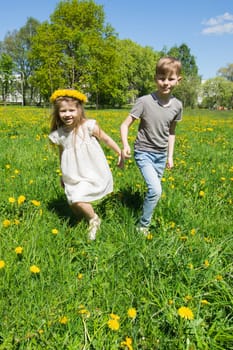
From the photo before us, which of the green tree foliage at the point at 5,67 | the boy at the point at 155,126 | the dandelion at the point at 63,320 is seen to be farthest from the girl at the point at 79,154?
the green tree foliage at the point at 5,67

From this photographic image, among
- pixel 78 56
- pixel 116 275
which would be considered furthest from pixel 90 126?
pixel 78 56

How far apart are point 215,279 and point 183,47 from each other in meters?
101

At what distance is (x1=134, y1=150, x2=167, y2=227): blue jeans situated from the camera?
298 cm

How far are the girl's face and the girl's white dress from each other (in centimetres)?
11

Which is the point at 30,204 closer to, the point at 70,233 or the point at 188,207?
the point at 70,233

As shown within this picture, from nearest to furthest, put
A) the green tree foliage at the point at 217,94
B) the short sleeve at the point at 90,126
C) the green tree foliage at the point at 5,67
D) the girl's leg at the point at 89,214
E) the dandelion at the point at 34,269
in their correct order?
the dandelion at the point at 34,269 → the girl's leg at the point at 89,214 → the short sleeve at the point at 90,126 → the green tree foliage at the point at 5,67 → the green tree foliage at the point at 217,94

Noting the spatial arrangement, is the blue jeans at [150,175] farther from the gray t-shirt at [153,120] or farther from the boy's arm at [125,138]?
the boy's arm at [125,138]

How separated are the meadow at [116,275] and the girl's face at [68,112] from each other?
868 millimetres

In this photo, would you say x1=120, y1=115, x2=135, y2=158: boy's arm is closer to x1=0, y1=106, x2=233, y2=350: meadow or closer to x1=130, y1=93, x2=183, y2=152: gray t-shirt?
x1=130, y1=93, x2=183, y2=152: gray t-shirt

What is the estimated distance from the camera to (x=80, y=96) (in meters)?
3.04

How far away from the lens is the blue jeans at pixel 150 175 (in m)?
2.98

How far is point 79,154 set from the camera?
10.0ft

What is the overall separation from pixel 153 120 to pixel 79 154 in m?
0.75

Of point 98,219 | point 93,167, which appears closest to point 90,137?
point 93,167
